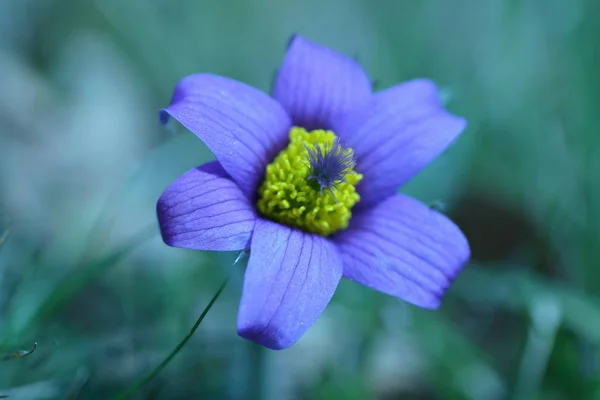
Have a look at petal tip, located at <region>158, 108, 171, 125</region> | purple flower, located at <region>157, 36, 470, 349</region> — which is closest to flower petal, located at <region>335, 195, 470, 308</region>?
purple flower, located at <region>157, 36, 470, 349</region>

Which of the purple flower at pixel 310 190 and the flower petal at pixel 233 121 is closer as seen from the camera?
the purple flower at pixel 310 190

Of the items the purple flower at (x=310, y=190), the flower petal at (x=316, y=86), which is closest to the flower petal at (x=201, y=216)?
the purple flower at (x=310, y=190)

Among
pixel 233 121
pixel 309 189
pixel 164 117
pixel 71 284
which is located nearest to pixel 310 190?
pixel 309 189

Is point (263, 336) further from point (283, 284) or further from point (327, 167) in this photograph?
point (327, 167)

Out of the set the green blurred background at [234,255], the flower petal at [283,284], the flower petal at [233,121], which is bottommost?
the green blurred background at [234,255]

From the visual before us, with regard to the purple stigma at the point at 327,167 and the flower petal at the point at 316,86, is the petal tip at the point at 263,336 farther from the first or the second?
the flower petal at the point at 316,86

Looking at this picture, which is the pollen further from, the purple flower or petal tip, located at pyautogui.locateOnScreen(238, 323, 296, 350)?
petal tip, located at pyautogui.locateOnScreen(238, 323, 296, 350)
